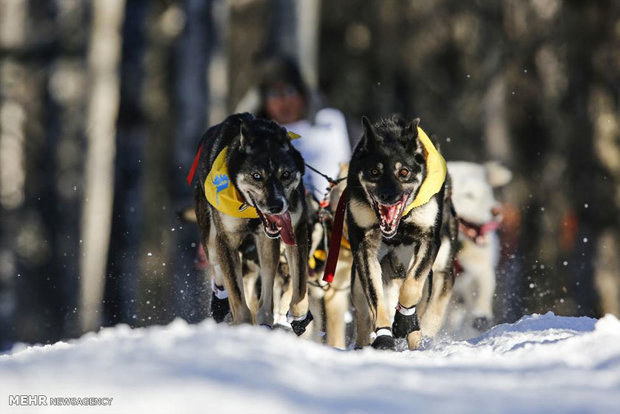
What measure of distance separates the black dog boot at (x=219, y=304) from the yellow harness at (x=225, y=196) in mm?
901

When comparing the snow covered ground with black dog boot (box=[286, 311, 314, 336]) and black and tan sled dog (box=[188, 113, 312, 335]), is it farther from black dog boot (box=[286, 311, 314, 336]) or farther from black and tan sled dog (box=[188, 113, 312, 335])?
black dog boot (box=[286, 311, 314, 336])

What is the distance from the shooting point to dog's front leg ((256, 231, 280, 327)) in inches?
271

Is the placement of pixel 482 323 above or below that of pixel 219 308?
above

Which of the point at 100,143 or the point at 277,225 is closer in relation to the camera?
the point at 277,225

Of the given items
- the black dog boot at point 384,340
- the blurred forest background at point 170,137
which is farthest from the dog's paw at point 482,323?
the black dog boot at point 384,340

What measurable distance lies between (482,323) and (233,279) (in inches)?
152

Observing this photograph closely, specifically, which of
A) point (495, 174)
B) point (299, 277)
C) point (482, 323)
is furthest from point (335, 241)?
point (495, 174)

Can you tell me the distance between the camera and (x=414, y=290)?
6.64m

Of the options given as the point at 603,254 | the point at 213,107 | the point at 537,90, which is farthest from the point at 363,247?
the point at 537,90

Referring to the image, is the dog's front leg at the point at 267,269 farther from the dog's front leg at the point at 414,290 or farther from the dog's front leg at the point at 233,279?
the dog's front leg at the point at 414,290

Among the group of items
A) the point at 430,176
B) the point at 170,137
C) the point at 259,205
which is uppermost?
the point at 170,137

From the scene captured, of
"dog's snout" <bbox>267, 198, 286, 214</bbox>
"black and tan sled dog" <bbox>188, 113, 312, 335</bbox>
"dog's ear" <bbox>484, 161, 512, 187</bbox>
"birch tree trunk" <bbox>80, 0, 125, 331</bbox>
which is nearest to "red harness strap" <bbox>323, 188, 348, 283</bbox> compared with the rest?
"black and tan sled dog" <bbox>188, 113, 312, 335</bbox>

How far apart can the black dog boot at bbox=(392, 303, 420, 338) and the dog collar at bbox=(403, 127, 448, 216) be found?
539 millimetres

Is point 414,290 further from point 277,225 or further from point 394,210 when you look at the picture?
point 277,225
